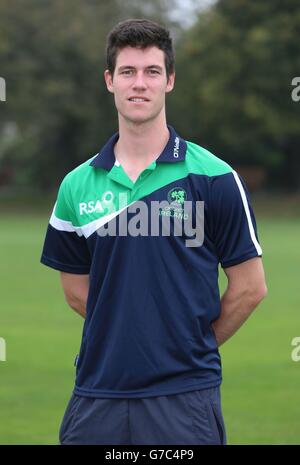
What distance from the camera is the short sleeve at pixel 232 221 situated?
3.74 meters

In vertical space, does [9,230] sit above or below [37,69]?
below

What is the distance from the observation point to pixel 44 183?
6144cm

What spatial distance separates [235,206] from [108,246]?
507mm

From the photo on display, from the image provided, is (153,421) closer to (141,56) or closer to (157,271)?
(157,271)

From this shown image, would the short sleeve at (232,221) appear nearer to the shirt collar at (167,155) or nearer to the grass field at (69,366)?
the shirt collar at (167,155)

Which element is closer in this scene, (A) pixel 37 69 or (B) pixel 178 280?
(B) pixel 178 280

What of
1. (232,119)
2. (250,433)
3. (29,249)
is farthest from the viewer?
(232,119)

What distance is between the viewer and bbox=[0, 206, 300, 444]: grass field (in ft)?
26.3

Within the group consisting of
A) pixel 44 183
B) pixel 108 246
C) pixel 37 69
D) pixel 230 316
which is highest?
pixel 37 69

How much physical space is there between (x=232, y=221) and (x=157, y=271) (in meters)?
0.36

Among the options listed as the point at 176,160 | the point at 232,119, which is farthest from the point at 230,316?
the point at 232,119

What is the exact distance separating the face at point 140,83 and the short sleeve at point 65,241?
419 millimetres

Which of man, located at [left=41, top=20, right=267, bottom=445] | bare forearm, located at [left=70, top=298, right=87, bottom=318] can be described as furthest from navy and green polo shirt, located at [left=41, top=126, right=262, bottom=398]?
bare forearm, located at [left=70, top=298, right=87, bottom=318]

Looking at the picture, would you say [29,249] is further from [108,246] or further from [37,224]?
[108,246]
